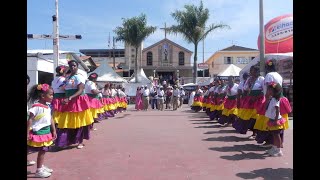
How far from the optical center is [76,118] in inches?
353

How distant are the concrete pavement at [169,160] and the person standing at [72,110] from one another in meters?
0.33

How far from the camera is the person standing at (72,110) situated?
→ 29.0ft

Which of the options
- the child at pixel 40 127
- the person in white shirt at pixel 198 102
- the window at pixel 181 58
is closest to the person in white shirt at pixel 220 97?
the person in white shirt at pixel 198 102

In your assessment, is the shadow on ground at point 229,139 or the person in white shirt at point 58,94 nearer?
the person in white shirt at point 58,94

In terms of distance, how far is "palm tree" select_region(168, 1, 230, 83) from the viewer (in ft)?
131

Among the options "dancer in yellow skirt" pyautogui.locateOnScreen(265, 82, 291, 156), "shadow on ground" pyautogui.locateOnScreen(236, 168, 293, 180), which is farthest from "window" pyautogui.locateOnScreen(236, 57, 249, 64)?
"shadow on ground" pyautogui.locateOnScreen(236, 168, 293, 180)

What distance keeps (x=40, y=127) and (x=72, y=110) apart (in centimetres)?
241

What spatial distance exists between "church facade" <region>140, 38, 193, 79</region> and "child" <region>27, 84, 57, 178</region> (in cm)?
5166

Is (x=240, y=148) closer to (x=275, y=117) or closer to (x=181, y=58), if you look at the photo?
(x=275, y=117)

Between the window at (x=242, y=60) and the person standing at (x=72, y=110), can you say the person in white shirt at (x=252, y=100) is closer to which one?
the person standing at (x=72, y=110)

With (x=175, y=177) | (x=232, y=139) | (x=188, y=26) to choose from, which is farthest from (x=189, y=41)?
(x=175, y=177)

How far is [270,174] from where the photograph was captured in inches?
261

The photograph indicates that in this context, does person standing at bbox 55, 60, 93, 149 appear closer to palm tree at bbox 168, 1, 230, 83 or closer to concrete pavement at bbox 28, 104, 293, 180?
concrete pavement at bbox 28, 104, 293, 180

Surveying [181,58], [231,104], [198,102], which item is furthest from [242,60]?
[231,104]
